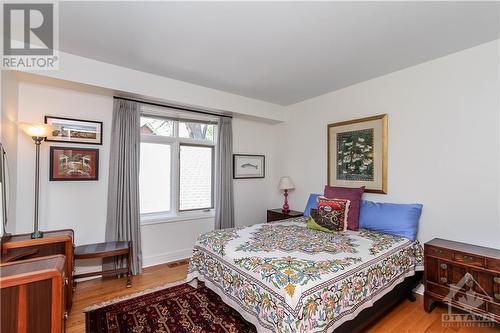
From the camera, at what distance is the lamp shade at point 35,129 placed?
2.13 metres

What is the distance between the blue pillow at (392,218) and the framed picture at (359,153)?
0.30 metres

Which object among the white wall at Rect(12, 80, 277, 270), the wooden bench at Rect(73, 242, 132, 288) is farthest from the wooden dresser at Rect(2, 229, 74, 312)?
the white wall at Rect(12, 80, 277, 270)

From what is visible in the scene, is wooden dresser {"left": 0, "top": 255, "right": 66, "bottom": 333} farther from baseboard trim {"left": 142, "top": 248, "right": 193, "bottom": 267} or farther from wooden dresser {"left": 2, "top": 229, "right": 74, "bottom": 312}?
baseboard trim {"left": 142, "top": 248, "right": 193, "bottom": 267}

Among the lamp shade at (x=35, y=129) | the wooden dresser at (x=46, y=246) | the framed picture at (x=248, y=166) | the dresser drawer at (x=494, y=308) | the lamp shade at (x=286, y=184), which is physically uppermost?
the lamp shade at (x=35, y=129)

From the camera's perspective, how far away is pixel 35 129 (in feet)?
7.16

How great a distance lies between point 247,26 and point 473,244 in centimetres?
292

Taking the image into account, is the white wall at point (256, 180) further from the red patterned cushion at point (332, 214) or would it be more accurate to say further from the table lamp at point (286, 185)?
the red patterned cushion at point (332, 214)

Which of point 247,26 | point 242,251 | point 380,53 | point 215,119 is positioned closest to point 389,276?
point 242,251

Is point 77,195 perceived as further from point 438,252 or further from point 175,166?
point 438,252

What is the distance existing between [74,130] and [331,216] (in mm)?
3178

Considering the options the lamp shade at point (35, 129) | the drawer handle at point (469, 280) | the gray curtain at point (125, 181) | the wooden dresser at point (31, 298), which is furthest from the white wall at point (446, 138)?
the lamp shade at point (35, 129)

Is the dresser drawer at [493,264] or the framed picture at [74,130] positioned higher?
the framed picture at [74,130]

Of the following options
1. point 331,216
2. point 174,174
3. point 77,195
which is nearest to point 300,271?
point 331,216

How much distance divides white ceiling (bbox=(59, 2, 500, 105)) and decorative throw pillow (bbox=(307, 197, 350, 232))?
1613 millimetres
